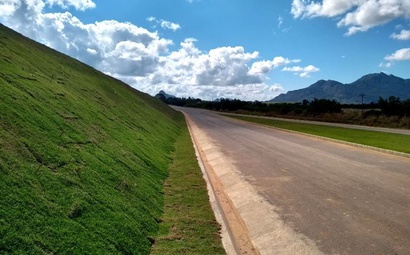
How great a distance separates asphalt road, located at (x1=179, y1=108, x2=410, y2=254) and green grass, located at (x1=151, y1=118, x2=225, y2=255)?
1990mm

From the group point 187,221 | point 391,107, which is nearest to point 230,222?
point 187,221

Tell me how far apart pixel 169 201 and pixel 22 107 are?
17.0 feet

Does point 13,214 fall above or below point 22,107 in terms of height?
below

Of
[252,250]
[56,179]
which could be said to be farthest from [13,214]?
[252,250]

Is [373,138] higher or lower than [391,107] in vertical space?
lower

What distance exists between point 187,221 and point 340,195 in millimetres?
5081

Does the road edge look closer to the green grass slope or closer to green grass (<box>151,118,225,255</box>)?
green grass (<box>151,118,225,255</box>)

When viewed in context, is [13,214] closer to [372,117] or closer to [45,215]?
[45,215]

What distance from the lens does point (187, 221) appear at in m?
8.33

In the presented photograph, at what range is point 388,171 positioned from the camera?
13.9 meters

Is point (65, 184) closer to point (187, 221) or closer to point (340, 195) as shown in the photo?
point (187, 221)

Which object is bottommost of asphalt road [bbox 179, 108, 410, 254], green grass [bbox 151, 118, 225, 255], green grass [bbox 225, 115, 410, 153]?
green grass [bbox 151, 118, 225, 255]

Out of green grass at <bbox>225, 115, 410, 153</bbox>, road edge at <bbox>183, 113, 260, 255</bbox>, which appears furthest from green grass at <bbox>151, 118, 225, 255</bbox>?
green grass at <bbox>225, 115, 410, 153</bbox>

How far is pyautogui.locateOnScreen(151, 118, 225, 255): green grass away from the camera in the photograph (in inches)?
268
